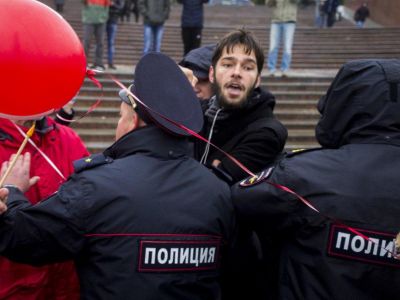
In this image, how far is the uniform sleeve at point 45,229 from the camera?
6.27ft

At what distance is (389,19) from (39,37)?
20550 mm

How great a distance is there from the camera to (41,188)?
2.44m

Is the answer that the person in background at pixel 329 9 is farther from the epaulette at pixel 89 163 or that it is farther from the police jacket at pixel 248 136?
the epaulette at pixel 89 163

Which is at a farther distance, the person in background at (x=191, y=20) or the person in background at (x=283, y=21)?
the person in background at (x=191, y=20)

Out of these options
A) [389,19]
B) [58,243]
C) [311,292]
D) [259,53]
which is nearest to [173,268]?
[58,243]

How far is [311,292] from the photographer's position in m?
2.11

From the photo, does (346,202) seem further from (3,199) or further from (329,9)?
(329,9)

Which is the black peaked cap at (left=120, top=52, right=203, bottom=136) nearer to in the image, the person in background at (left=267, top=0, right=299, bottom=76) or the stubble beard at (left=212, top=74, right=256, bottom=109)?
the stubble beard at (left=212, top=74, right=256, bottom=109)

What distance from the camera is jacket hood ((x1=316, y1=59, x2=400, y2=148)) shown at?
2.12 meters

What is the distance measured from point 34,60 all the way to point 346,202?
1.25 metres

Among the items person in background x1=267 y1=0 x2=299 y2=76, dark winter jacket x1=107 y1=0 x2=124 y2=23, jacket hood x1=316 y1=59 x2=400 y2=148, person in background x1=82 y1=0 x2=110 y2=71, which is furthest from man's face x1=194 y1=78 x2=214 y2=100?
dark winter jacket x1=107 y1=0 x2=124 y2=23

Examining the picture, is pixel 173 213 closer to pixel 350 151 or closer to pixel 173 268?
pixel 173 268

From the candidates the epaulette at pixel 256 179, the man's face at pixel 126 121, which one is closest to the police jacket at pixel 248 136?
the epaulette at pixel 256 179

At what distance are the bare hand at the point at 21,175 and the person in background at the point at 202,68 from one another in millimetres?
1498
